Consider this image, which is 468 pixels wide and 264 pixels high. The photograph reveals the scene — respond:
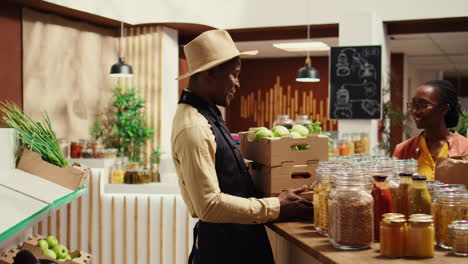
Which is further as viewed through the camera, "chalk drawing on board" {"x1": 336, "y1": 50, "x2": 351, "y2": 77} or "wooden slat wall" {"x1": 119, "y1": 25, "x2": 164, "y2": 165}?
"wooden slat wall" {"x1": 119, "y1": 25, "x2": 164, "y2": 165}

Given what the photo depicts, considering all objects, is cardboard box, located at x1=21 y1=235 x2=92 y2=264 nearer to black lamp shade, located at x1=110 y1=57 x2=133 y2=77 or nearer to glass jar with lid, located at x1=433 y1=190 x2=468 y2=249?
glass jar with lid, located at x1=433 y1=190 x2=468 y2=249

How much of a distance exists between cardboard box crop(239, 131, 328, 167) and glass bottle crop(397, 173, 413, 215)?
0.62 meters

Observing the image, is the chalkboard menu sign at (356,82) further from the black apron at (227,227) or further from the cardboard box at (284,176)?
the black apron at (227,227)

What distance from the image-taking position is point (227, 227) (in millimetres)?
2275

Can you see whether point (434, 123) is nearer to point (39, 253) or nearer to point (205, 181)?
point (205, 181)

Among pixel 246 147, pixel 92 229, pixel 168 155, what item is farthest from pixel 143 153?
pixel 246 147

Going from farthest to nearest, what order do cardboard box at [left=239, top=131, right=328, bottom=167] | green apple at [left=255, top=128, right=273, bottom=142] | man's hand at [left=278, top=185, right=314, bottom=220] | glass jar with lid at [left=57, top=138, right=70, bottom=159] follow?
glass jar with lid at [left=57, top=138, right=70, bottom=159] < green apple at [left=255, top=128, right=273, bottom=142] < cardboard box at [left=239, top=131, right=328, bottom=167] < man's hand at [left=278, top=185, right=314, bottom=220]

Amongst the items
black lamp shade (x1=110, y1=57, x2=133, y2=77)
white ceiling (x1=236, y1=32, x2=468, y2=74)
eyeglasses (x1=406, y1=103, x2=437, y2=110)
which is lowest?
eyeglasses (x1=406, y1=103, x2=437, y2=110)

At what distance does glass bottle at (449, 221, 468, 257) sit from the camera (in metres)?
1.58

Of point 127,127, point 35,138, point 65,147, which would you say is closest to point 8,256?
point 35,138

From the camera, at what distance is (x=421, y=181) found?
1.77 m

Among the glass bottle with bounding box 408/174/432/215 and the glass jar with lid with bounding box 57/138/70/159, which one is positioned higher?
the glass bottle with bounding box 408/174/432/215

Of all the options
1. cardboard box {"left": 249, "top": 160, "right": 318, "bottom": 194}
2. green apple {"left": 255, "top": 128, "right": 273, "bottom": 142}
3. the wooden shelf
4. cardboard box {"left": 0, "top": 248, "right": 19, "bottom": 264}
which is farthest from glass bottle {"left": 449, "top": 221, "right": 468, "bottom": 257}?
cardboard box {"left": 0, "top": 248, "right": 19, "bottom": 264}

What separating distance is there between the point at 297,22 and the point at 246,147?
21.3 ft
